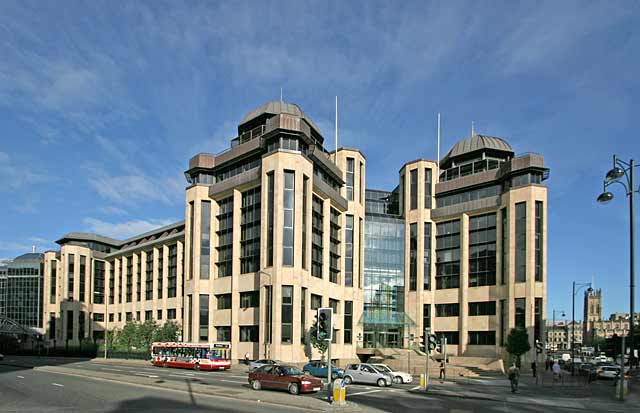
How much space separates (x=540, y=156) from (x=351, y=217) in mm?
25724

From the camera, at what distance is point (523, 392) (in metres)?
37.1

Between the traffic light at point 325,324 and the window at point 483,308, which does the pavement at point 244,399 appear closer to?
the traffic light at point 325,324

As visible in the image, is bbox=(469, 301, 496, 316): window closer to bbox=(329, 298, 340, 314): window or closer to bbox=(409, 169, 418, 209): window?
bbox=(409, 169, 418, 209): window

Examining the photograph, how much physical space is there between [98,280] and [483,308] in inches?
3257

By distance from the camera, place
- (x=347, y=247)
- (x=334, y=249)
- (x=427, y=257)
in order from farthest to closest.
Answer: (x=427, y=257), (x=347, y=247), (x=334, y=249)

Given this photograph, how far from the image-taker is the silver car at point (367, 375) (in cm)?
3947

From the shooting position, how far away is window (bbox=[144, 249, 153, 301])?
102019 mm

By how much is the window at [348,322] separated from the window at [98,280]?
218 feet

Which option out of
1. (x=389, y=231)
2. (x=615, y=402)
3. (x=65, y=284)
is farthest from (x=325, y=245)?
(x=65, y=284)

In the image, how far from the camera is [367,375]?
40.4 metres

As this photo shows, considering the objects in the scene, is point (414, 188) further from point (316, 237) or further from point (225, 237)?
point (225, 237)

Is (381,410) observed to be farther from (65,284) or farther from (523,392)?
(65,284)

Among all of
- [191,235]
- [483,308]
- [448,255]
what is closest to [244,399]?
[191,235]

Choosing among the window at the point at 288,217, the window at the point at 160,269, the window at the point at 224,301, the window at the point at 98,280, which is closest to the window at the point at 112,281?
the window at the point at 98,280
